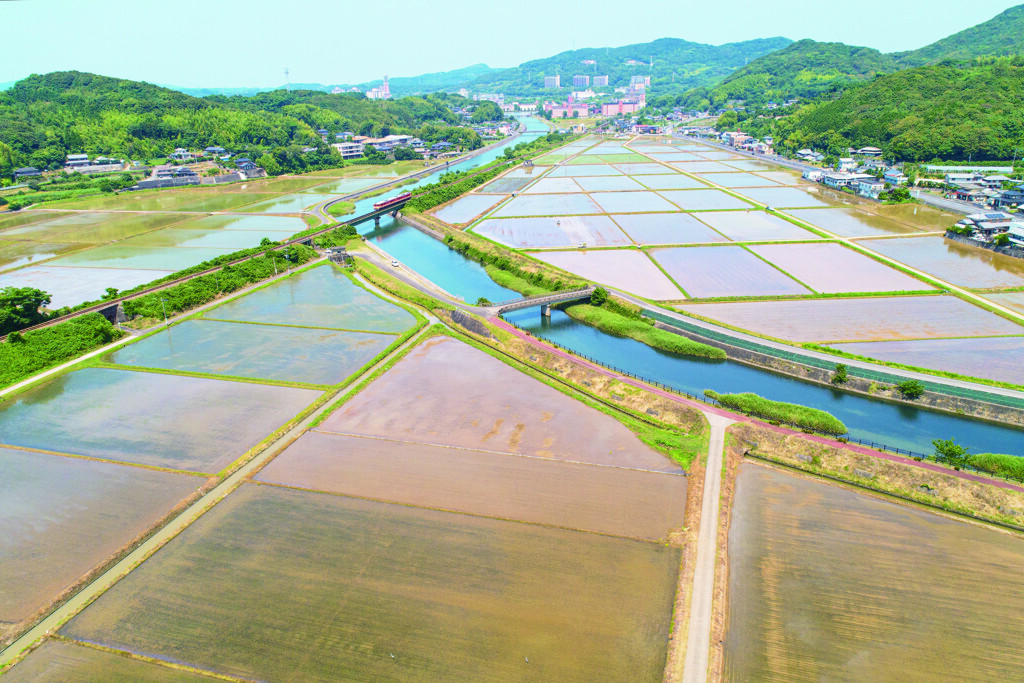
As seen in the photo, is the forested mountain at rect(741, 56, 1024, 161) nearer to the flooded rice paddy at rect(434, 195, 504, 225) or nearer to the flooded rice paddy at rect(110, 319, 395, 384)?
the flooded rice paddy at rect(434, 195, 504, 225)

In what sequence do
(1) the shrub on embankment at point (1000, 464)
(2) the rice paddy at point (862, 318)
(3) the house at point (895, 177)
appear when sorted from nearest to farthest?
(1) the shrub on embankment at point (1000, 464) < (2) the rice paddy at point (862, 318) < (3) the house at point (895, 177)

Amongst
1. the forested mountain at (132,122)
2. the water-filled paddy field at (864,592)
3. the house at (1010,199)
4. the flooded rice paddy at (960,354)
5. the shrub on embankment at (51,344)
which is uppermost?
the forested mountain at (132,122)

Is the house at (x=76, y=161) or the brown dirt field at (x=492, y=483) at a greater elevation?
the house at (x=76, y=161)

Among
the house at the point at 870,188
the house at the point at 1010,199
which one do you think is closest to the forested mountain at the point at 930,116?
the house at the point at 870,188

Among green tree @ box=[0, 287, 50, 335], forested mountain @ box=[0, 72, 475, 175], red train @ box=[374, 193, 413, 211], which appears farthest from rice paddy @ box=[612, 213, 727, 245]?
forested mountain @ box=[0, 72, 475, 175]

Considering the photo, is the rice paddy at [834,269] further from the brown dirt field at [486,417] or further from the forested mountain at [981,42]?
the forested mountain at [981,42]

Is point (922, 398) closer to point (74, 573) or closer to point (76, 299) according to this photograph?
point (74, 573)

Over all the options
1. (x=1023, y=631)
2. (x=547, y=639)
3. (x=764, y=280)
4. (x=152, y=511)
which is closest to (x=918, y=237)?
(x=764, y=280)
